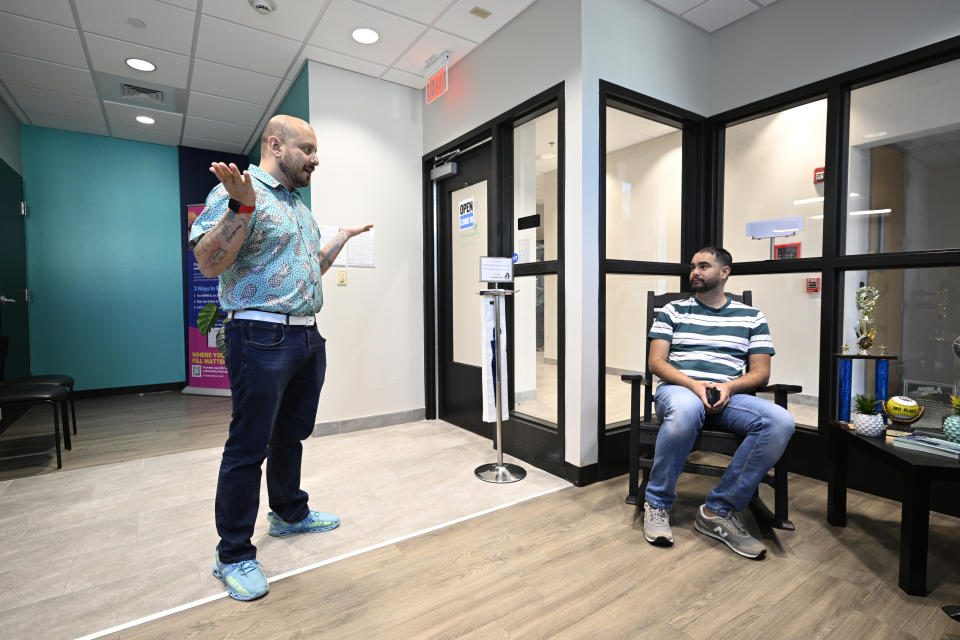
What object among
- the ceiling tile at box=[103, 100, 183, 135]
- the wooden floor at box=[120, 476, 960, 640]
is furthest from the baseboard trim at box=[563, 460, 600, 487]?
the ceiling tile at box=[103, 100, 183, 135]

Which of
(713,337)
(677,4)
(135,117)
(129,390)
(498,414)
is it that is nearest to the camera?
(713,337)

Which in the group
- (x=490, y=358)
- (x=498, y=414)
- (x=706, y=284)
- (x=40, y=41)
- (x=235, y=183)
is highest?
(x=40, y=41)

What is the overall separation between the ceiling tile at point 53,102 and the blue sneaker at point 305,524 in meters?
4.36

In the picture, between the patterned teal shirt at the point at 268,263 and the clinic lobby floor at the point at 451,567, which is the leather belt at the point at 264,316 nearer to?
the patterned teal shirt at the point at 268,263

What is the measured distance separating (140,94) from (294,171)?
3.54m

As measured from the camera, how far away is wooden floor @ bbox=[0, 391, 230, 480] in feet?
10.3

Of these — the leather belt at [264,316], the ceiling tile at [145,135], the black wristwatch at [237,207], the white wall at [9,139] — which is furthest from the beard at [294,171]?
the ceiling tile at [145,135]

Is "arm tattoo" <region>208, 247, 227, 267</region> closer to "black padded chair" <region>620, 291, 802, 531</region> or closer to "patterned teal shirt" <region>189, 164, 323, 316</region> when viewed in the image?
"patterned teal shirt" <region>189, 164, 323, 316</region>

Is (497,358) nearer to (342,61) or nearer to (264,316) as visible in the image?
(264,316)

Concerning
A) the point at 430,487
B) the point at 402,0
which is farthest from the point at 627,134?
the point at 430,487

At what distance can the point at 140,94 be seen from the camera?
4090mm

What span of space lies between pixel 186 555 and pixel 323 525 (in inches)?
21.0

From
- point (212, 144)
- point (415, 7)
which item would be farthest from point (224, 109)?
point (415, 7)

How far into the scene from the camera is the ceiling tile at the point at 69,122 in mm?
4567
